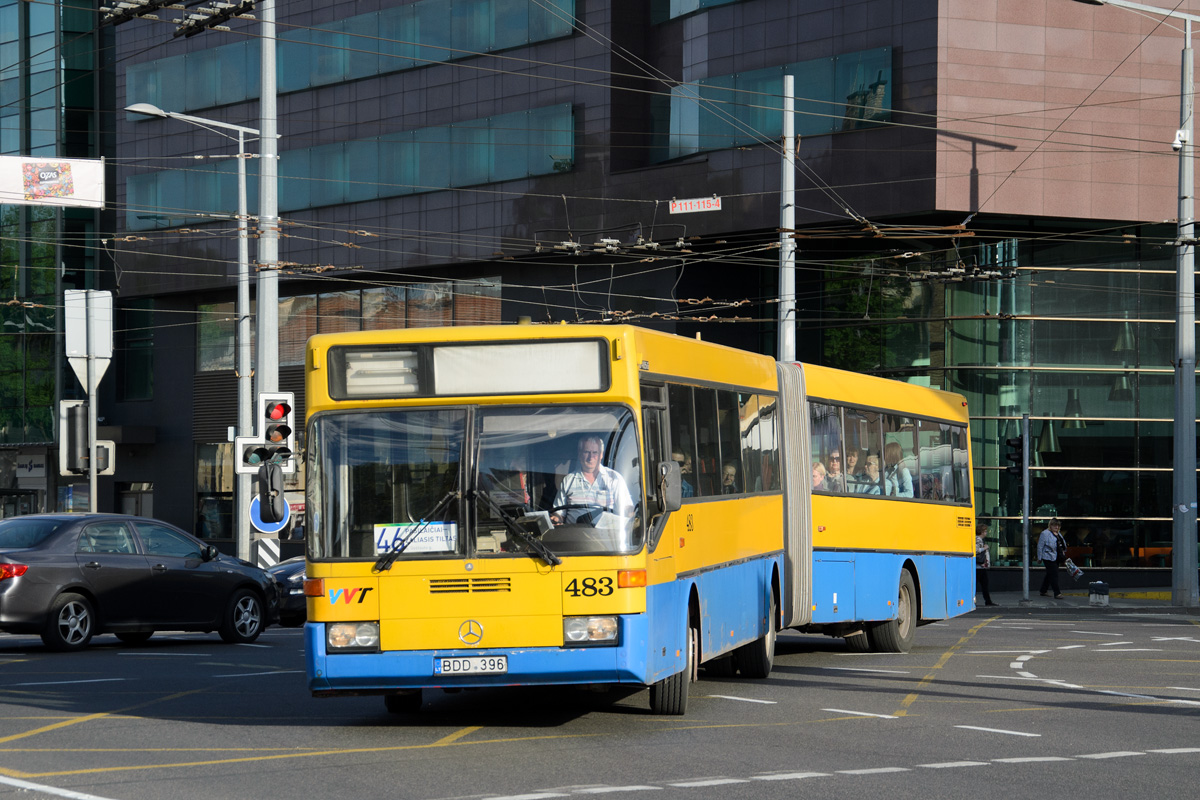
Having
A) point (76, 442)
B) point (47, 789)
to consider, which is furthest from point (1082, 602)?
point (47, 789)

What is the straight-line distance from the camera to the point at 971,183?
34031 mm

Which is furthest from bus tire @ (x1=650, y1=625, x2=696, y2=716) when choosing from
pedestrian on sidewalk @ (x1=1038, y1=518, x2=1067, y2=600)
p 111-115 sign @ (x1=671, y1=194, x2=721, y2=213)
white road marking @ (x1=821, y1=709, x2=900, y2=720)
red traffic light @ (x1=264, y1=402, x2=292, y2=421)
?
p 111-115 sign @ (x1=671, y1=194, x2=721, y2=213)

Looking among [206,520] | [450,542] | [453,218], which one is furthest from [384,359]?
[206,520]

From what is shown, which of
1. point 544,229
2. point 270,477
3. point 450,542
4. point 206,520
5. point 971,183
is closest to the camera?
point 450,542

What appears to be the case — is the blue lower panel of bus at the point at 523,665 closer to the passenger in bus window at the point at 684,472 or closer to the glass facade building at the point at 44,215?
the passenger in bus window at the point at 684,472

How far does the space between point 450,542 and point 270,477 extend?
1.94 m

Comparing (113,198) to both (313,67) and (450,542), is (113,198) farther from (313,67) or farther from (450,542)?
(450,542)

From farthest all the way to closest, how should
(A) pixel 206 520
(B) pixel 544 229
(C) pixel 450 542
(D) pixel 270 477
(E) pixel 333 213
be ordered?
(A) pixel 206 520 → (E) pixel 333 213 → (B) pixel 544 229 → (D) pixel 270 477 → (C) pixel 450 542

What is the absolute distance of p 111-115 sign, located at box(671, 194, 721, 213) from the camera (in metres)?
36.3

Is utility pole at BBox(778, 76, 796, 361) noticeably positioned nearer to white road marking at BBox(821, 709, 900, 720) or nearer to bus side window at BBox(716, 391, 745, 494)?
bus side window at BBox(716, 391, 745, 494)

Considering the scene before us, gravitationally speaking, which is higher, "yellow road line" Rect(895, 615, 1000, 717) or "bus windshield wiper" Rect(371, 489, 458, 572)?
"bus windshield wiper" Rect(371, 489, 458, 572)

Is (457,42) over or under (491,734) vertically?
over

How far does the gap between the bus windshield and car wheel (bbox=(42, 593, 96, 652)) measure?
7918 mm

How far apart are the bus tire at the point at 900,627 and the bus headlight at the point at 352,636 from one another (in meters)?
8.93
